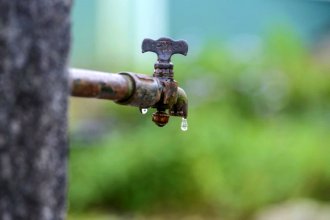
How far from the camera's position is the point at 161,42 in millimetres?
1513

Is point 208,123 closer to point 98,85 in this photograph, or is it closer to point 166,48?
point 166,48

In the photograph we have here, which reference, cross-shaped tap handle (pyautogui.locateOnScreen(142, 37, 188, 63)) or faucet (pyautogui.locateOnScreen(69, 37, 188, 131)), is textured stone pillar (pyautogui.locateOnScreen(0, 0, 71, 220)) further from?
cross-shaped tap handle (pyautogui.locateOnScreen(142, 37, 188, 63))

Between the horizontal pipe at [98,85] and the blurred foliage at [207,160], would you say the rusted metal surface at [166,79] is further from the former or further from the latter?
the blurred foliage at [207,160]

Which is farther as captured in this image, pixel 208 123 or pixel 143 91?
pixel 208 123

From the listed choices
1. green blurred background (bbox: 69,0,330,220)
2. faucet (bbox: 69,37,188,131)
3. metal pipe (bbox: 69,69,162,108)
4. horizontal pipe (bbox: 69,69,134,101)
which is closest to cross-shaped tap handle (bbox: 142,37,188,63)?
faucet (bbox: 69,37,188,131)

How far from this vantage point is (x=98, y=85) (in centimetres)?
108

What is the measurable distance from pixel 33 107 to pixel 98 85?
222 millimetres

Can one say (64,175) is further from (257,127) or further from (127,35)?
(127,35)

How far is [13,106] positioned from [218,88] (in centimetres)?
665

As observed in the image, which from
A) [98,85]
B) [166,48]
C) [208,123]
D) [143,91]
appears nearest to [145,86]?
[143,91]

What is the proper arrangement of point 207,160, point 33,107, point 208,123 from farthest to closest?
1. point 208,123
2. point 207,160
3. point 33,107

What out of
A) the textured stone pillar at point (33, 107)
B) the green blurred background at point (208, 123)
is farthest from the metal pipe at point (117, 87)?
the green blurred background at point (208, 123)

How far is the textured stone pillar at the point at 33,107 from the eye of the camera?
84 centimetres

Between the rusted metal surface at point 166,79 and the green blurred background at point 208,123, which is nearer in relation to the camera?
the rusted metal surface at point 166,79
